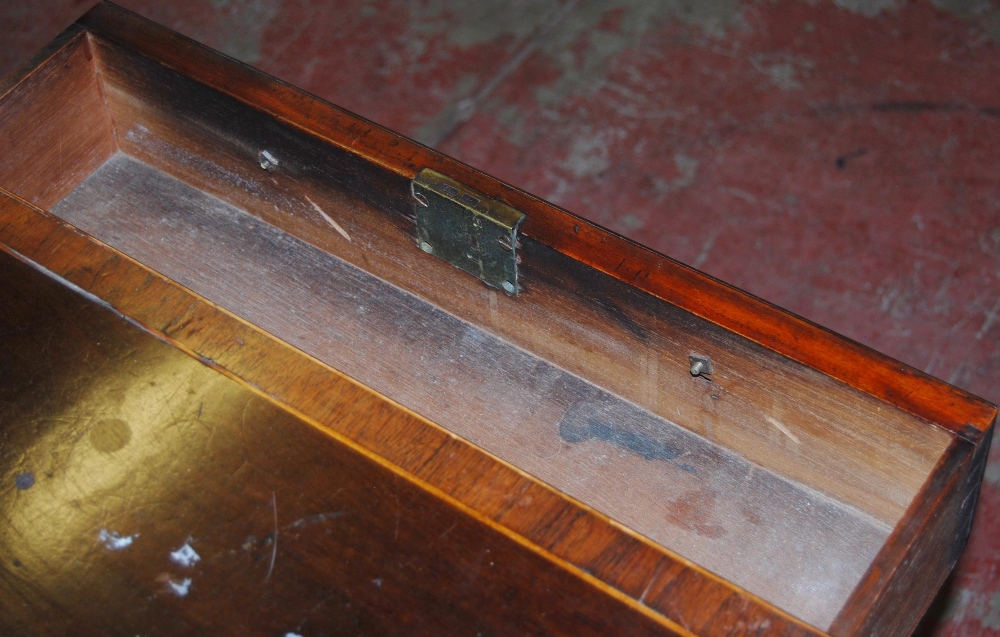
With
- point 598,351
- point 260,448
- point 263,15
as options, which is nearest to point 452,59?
point 263,15

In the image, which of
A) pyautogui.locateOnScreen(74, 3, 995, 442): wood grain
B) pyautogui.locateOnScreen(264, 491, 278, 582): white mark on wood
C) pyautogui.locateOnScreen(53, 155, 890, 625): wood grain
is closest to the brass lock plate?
pyautogui.locateOnScreen(74, 3, 995, 442): wood grain

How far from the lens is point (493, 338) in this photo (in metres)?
1.45

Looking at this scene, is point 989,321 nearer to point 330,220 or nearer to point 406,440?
point 330,220

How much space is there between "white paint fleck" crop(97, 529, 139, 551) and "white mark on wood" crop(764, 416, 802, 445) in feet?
2.28

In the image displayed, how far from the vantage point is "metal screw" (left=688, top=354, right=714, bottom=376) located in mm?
1231

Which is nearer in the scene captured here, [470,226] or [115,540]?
[115,540]

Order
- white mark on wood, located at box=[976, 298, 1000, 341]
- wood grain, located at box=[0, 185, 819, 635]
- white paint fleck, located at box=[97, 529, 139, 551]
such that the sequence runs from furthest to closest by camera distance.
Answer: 1. white mark on wood, located at box=[976, 298, 1000, 341]
2. white paint fleck, located at box=[97, 529, 139, 551]
3. wood grain, located at box=[0, 185, 819, 635]

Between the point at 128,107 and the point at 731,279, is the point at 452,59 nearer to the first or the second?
the point at 731,279

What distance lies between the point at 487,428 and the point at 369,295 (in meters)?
0.26

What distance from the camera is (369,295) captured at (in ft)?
4.87

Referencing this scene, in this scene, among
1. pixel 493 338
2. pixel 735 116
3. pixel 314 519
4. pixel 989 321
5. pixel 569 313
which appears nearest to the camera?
pixel 314 519

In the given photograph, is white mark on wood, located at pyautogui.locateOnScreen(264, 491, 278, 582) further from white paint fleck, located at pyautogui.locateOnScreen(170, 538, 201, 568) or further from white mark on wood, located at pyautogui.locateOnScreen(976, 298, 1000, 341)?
white mark on wood, located at pyautogui.locateOnScreen(976, 298, 1000, 341)

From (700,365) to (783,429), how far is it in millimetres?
125

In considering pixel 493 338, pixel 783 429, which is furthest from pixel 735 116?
pixel 783 429
